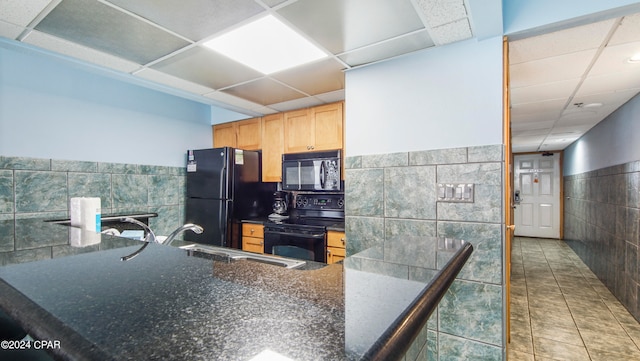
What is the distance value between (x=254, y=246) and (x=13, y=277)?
256 cm

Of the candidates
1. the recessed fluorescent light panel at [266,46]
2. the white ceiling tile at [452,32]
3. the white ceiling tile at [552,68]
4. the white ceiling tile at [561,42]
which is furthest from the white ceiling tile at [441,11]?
the white ceiling tile at [552,68]

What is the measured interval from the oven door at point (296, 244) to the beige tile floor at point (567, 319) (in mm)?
1688

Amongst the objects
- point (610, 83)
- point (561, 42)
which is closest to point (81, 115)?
point (561, 42)

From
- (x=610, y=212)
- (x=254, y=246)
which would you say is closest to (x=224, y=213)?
(x=254, y=246)

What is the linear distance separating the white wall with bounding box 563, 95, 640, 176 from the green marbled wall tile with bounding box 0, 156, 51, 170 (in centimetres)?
540

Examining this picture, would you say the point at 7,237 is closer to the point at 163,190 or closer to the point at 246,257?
the point at 246,257

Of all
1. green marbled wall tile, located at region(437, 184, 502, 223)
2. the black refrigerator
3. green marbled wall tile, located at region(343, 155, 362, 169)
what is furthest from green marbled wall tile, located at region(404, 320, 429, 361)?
the black refrigerator

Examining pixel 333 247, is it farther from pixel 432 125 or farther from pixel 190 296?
pixel 190 296

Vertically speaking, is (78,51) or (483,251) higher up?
(78,51)

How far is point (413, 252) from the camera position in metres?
1.06

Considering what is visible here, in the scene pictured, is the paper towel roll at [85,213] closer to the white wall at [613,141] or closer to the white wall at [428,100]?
the white wall at [428,100]

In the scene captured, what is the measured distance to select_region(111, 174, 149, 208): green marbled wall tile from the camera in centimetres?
293

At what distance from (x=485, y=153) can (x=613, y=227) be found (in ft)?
9.63

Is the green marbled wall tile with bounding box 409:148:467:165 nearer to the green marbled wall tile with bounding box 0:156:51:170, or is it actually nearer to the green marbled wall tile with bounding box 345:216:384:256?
the green marbled wall tile with bounding box 345:216:384:256
